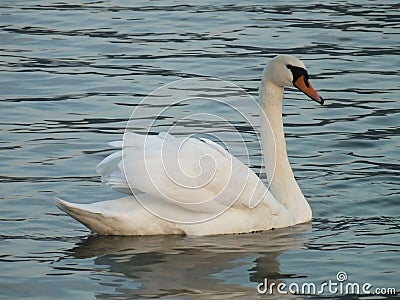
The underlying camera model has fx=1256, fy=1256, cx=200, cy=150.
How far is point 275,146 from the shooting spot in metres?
9.85

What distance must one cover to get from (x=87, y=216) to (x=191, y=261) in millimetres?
806

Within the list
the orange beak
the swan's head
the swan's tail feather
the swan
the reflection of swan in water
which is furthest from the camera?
the orange beak

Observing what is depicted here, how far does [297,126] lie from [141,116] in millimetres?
1645

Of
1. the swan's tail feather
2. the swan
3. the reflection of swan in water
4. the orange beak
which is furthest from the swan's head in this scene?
the swan's tail feather

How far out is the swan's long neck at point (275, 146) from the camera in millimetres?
9711

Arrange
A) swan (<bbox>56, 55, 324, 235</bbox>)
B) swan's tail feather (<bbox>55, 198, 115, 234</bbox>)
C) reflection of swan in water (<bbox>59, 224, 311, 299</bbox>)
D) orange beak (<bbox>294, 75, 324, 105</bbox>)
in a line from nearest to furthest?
reflection of swan in water (<bbox>59, 224, 311, 299</bbox>) < swan's tail feather (<bbox>55, 198, 115, 234</bbox>) < swan (<bbox>56, 55, 324, 235</bbox>) < orange beak (<bbox>294, 75, 324, 105</bbox>)

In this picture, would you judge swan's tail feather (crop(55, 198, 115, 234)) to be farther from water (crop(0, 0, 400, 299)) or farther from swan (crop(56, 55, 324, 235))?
water (crop(0, 0, 400, 299))

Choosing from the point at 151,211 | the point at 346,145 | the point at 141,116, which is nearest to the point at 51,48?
the point at 141,116

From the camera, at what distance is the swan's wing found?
8711mm

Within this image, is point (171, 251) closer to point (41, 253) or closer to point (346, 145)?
point (41, 253)

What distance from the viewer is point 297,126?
12195 millimetres

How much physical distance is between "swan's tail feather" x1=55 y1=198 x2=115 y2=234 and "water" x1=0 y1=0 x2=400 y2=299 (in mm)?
102

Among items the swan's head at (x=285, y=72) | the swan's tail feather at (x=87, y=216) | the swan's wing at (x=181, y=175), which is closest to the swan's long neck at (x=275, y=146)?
the swan's head at (x=285, y=72)

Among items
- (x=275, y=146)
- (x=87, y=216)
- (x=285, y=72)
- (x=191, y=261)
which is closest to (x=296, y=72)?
(x=285, y=72)
